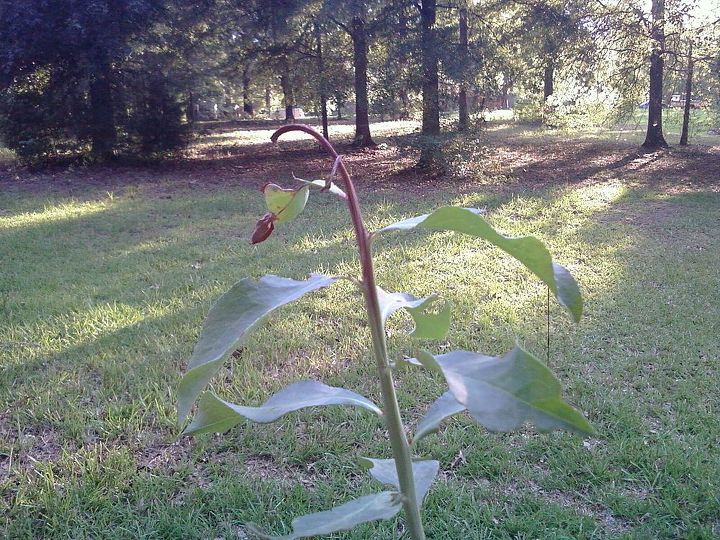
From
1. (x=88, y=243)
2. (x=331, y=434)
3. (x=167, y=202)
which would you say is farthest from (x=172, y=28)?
(x=331, y=434)

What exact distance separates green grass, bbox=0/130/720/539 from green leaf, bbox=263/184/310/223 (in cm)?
187

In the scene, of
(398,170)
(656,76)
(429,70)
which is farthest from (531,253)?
(656,76)

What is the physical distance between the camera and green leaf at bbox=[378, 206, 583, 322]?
32.5 inches

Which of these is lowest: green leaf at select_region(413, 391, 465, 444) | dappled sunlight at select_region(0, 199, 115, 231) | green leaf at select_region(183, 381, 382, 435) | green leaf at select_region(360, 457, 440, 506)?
dappled sunlight at select_region(0, 199, 115, 231)

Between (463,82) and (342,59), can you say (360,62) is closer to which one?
(342,59)

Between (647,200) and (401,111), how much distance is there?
5220mm

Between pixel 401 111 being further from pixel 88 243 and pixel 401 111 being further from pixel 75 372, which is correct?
pixel 75 372

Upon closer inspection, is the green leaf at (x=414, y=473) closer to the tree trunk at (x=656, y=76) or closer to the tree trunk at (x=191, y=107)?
the tree trunk at (x=656, y=76)

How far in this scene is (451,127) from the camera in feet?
38.4

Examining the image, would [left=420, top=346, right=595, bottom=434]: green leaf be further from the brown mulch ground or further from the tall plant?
the brown mulch ground

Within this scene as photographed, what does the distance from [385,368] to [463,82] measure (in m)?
10.7


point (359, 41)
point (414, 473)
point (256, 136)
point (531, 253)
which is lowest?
point (414, 473)

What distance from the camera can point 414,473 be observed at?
1.18m

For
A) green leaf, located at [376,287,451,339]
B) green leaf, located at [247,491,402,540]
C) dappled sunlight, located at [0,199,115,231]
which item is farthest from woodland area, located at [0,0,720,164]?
green leaf, located at [247,491,402,540]
